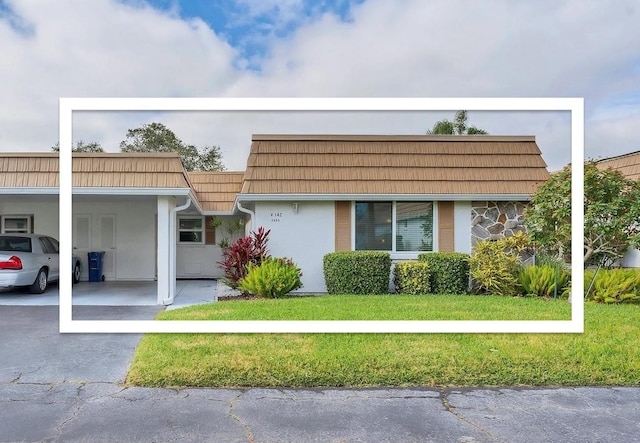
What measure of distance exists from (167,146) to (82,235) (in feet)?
42.1

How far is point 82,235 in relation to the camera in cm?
1424

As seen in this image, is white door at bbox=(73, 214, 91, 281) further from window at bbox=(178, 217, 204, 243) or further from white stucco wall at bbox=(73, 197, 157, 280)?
window at bbox=(178, 217, 204, 243)

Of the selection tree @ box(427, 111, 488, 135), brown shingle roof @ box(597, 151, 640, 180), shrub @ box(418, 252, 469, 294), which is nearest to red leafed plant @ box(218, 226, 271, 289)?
shrub @ box(418, 252, 469, 294)

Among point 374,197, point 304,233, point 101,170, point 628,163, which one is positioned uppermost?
point 628,163

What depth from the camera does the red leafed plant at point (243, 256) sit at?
413 inches

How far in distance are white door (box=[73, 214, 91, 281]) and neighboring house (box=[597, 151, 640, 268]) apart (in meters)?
14.6

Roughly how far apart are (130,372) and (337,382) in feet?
7.51

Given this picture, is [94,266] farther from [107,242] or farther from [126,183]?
[126,183]

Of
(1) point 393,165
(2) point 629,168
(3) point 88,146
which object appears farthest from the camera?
(3) point 88,146

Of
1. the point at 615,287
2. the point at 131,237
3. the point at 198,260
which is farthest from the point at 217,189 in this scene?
the point at 615,287

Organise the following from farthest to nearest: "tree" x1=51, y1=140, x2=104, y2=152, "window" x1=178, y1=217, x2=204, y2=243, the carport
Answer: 1. "tree" x1=51, y1=140, x2=104, y2=152
2. "window" x1=178, y1=217, x2=204, y2=243
3. the carport

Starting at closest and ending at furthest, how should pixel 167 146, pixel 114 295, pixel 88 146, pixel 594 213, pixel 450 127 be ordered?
pixel 594 213, pixel 114 295, pixel 450 127, pixel 88 146, pixel 167 146

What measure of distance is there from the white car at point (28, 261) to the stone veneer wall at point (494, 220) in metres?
10.3

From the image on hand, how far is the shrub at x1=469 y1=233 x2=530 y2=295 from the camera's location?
1048 cm
